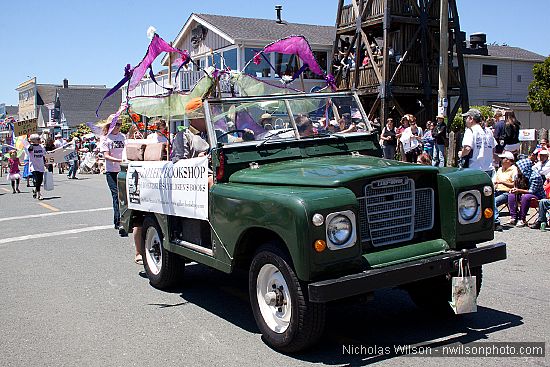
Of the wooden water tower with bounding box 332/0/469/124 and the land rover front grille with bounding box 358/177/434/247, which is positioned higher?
the wooden water tower with bounding box 332/0/469/124

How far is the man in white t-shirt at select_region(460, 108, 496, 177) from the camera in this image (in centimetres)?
979

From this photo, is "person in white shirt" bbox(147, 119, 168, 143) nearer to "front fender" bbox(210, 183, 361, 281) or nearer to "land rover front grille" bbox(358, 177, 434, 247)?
"front fender" bbox(210, 183, 361, 281)

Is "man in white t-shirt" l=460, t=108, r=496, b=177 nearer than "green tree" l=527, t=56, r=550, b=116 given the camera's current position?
Yes

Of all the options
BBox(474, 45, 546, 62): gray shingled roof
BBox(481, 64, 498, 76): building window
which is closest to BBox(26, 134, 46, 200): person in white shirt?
BBox(481, 64, 498, 76): building window

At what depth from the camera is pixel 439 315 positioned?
5684mm

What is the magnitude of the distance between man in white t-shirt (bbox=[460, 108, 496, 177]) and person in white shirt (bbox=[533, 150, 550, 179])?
156 centimetres

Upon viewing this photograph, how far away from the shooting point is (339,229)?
4555mm

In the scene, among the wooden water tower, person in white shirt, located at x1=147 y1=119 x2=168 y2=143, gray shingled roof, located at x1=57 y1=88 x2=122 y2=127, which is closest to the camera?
person in white shirt, located at x1=147 y1=119 x2=168 y2=143

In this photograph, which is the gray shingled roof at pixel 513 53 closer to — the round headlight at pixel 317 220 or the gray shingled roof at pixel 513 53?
the gray shingled roof at pixel 513 53

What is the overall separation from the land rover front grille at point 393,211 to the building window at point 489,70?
33.4 m

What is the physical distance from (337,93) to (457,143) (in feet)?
35.6

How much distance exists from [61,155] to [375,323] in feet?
72.5

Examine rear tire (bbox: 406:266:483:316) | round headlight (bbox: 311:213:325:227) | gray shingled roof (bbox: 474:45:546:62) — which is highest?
gray shingled roof (bbox: 474:45:546:62)

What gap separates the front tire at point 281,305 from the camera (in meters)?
4.63
